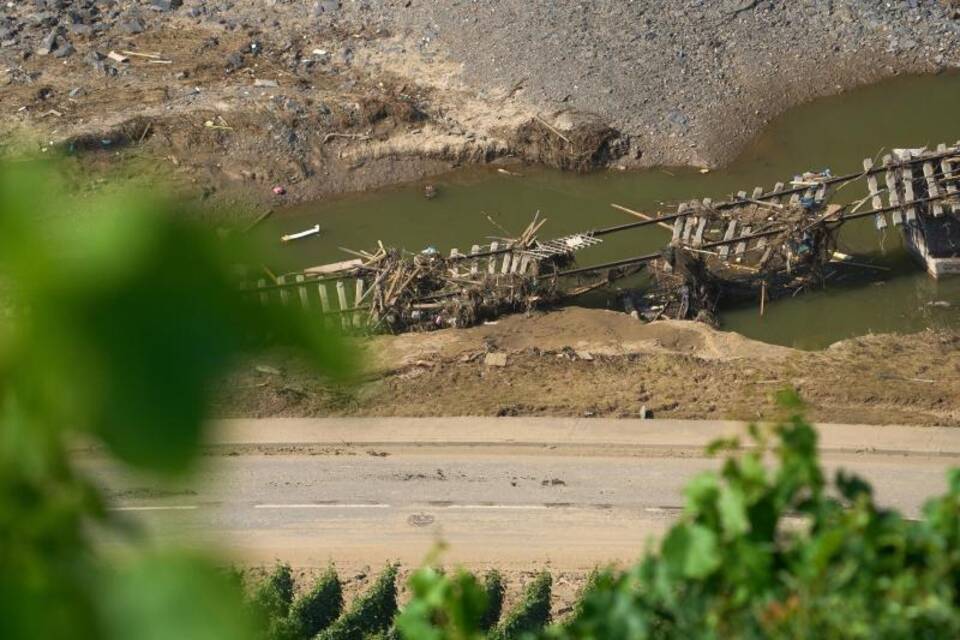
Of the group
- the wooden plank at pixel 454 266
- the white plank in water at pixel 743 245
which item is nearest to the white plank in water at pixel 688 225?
the white plank in water at pixel 743 245

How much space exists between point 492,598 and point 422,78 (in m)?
15.9

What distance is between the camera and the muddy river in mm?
21750

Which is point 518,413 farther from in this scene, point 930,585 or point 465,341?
point 930,585

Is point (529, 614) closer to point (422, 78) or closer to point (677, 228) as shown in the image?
point (677, 228)

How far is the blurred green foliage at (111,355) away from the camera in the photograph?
1080mm

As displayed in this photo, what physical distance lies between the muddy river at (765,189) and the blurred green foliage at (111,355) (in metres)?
20.8

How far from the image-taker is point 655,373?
745 inches

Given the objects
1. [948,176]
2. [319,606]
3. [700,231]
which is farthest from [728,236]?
[319,606]

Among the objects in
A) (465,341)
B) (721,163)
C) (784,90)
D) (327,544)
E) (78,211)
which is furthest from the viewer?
(784,90)

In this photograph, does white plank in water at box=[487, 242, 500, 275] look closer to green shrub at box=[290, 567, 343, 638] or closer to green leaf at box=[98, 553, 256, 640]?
green shrub at box=[290, 567, 343, 638]

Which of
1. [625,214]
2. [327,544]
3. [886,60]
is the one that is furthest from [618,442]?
[886,60]

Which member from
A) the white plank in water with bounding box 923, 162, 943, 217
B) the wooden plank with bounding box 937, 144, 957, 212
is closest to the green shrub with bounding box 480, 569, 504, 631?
the white plank in water with bounding box 923, 162, 943, 217

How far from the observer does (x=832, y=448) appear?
673 inches

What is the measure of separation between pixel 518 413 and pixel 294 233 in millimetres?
8191
